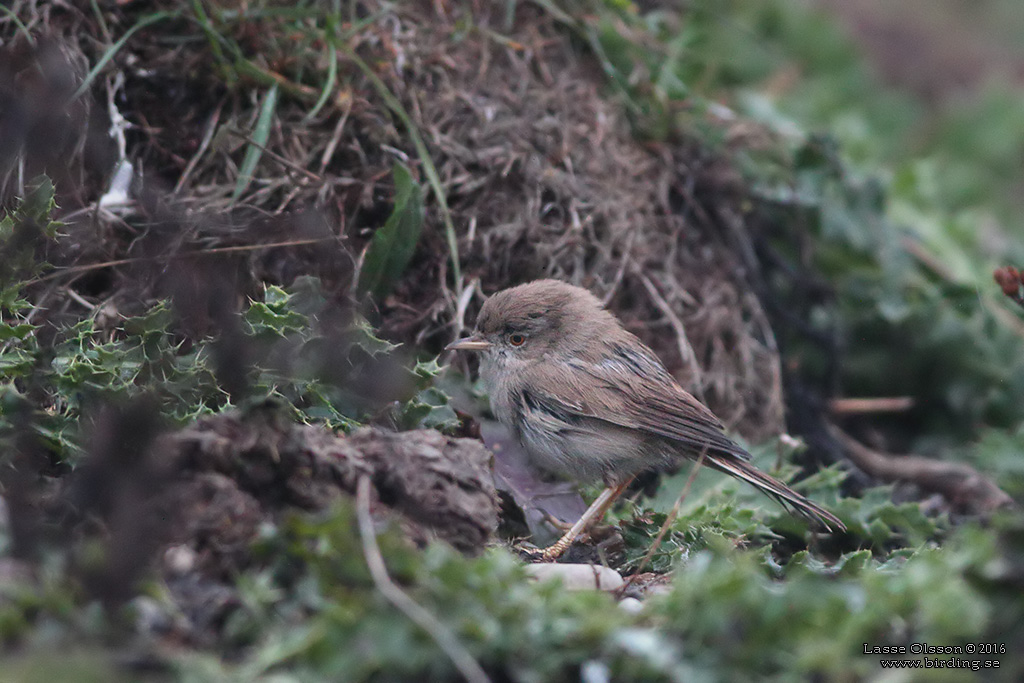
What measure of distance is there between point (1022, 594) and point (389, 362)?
7.24ft

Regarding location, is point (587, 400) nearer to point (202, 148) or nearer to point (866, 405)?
point (202, 148)

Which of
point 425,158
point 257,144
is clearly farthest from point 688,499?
point 257,144

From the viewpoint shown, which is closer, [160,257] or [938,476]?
[160,257]

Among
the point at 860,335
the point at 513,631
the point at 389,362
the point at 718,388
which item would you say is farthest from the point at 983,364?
the point at 513,631

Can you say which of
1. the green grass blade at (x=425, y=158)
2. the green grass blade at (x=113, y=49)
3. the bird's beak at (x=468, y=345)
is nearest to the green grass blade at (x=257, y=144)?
the green grass blade at (x=425, y=158)

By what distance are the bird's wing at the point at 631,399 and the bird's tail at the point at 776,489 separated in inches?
1.8

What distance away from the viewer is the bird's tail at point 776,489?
3.87 meters

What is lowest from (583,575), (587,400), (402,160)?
(587,400)

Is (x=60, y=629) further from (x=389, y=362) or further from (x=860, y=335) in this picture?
(x=860, y=335)

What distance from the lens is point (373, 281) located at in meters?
4.46

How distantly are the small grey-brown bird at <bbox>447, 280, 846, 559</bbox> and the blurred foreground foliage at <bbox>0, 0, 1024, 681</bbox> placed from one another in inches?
9.2

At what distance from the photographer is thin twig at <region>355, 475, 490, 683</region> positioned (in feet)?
7.19

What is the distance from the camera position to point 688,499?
4.42 metres

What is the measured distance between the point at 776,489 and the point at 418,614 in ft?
6.91
